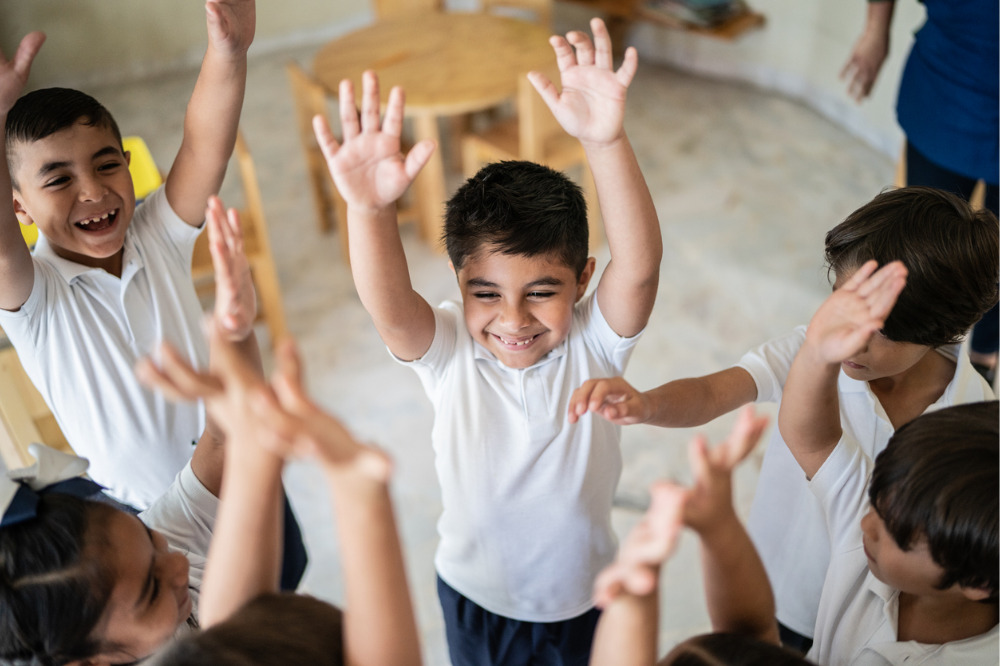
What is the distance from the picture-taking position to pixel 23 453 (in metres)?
1.47

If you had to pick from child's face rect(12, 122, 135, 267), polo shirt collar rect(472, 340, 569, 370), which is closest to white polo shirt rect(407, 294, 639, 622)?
polo shirt collar rect(472, 340, 569, 370)

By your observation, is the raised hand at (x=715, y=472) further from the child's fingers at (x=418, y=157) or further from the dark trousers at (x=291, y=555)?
the dark trousers at (x=291, y=555)

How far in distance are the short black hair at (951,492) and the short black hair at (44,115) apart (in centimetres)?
123

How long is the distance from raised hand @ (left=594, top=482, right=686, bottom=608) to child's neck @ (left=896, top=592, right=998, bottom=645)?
0.45 m

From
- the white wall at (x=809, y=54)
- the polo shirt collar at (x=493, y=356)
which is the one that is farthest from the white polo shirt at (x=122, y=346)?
the white wall at (x=809, y=54)

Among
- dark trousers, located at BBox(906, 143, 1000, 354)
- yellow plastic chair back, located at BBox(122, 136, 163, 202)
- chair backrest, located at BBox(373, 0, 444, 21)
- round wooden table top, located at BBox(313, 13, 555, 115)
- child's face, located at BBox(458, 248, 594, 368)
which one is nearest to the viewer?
child's face, located at BBox(458, 248, 594, 368)

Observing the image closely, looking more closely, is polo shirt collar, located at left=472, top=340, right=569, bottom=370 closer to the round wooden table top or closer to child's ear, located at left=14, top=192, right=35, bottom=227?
child's ear, located at left=14, top=192, right=35, bottom=227

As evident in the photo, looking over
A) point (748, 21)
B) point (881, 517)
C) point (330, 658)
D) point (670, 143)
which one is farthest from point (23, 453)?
point (748, 21)

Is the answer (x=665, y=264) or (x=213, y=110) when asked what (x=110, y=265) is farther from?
(x=665, y=264)

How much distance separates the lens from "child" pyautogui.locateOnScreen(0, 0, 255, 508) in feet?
4.06

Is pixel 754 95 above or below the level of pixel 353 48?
below

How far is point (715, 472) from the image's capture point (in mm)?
700

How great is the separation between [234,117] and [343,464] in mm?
817

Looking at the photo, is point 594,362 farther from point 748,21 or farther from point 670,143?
point 748,21
